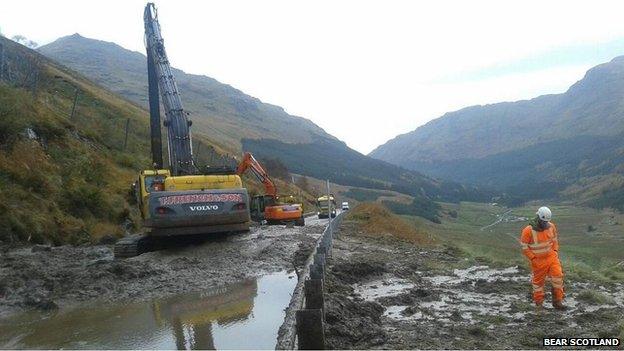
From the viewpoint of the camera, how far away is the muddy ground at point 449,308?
7.28 metres

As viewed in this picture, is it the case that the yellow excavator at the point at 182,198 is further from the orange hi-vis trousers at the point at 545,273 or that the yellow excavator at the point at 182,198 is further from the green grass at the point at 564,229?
the green grass at the point at 564,229

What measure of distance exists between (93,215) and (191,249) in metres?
6.24

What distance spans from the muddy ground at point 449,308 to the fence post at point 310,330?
72 cm

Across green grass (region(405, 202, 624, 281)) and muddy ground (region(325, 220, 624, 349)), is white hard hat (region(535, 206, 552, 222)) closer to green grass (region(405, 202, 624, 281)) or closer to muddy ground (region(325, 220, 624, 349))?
muddy ground (region(325, 220, 624, 349))

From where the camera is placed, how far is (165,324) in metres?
8.40

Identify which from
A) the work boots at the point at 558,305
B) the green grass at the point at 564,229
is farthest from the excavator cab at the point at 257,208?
the green grass at the point at 564,229

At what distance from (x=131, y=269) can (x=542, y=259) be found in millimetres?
7727

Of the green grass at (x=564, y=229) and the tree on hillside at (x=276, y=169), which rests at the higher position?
the tree on hillside at (x=276, y=169)

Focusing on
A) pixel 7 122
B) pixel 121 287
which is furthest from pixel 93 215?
pixel 121 287

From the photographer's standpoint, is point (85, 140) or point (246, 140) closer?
point (85, 140)

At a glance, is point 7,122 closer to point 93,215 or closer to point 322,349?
point 93,215

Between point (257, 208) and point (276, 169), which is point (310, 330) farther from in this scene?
point (276, 169)

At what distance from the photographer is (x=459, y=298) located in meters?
10.1

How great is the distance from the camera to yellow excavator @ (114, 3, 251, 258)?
15016 millimetres
